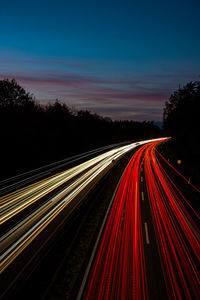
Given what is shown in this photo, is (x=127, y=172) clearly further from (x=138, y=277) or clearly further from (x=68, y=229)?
(x=138, y=277)

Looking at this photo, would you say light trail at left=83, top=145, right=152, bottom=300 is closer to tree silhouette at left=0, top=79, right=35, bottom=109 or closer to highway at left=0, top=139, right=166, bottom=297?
highway at left=0, top=139, right=166, bottom=297

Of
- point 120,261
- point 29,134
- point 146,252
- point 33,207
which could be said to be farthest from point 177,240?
point 29,134

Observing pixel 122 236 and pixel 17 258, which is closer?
pixel 17 258

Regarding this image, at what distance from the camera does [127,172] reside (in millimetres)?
28969

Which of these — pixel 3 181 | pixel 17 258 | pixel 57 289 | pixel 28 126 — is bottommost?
pixel 57 289

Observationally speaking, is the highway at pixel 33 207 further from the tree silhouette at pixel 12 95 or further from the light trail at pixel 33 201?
the tree silhouette at pixel 12 95

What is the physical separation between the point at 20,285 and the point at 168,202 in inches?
571

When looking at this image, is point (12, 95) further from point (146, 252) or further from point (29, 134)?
point (146, 252)

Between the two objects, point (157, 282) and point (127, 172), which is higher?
point (127, 172)

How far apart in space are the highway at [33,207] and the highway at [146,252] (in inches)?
150

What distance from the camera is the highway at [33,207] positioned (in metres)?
10.4

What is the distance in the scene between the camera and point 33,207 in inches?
611

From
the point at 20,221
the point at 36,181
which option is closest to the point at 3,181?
the point at 36,181

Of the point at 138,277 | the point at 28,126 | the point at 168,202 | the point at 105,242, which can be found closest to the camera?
the point at 138,277
